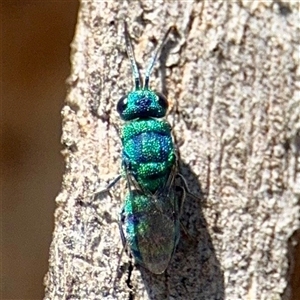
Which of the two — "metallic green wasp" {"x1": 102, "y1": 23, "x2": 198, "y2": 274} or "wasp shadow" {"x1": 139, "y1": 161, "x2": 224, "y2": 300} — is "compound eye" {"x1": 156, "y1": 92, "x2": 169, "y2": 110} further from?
"wasp shadow" {"x1": 139, "y1": 161, "x2": 224, "y2": 300}

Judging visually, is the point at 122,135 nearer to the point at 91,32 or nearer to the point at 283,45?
the point at 91,32

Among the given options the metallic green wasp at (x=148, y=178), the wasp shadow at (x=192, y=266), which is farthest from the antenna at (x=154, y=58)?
the wasp shadow at (x=192, y=266)

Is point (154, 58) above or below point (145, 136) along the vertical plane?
above

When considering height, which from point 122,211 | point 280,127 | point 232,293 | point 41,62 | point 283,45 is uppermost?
point 41,62

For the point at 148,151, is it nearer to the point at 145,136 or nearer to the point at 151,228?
the point at 145,136

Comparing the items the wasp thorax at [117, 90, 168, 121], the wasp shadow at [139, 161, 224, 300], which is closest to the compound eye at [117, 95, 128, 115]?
the wasp thorax at [117, 90, 168, 121]

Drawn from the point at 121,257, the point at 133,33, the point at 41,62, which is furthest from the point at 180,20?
the point at 41,62

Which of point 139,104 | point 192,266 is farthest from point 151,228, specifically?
point 139,104
